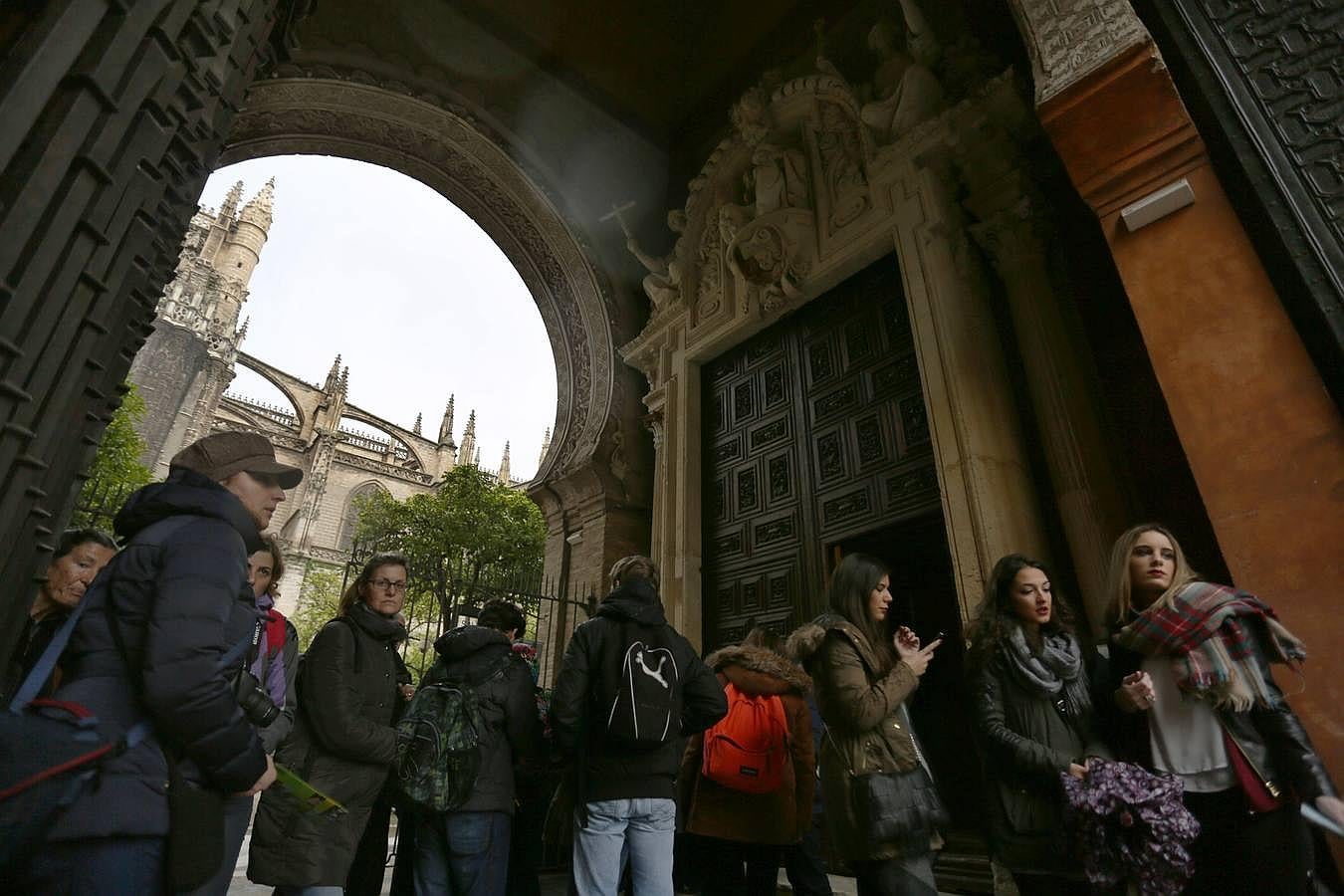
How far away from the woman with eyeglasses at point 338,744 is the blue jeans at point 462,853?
0.96 ft

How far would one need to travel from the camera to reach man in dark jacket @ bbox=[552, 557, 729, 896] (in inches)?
92.6

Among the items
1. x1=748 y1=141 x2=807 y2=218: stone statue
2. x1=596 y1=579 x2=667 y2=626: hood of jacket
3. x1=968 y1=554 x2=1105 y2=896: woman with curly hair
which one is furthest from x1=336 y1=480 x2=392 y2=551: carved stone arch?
x1=968 y1=554 x2=1105 y2=896: woman with curly hair

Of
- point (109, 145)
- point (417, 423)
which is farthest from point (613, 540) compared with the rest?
point (417, 423)

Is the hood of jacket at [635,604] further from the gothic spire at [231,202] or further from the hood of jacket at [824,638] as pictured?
the gothic spire at [231,202]

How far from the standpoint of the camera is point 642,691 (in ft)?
7.91

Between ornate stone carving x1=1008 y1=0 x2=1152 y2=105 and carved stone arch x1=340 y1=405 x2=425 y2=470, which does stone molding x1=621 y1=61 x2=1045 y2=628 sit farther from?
carved stone arch x1=340 y1=405 x2=425 y2=470

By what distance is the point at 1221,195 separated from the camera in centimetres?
288

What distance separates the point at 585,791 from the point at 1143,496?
3797 millimetres

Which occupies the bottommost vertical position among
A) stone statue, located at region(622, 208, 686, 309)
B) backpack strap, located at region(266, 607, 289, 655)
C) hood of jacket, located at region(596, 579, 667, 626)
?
backpack strap, located at region(266, 607, 289, 655)

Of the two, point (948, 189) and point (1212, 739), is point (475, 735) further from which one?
point (948, 189)

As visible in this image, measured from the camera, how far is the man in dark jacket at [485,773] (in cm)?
246

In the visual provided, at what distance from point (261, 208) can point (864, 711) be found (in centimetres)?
5325

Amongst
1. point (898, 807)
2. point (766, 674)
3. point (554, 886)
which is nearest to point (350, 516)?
point (554, 886)

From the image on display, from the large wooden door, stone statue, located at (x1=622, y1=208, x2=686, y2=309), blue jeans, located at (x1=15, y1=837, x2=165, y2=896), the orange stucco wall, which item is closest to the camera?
blue jeans, located at (x1=15, y1=837, x2=165, y2=896)
